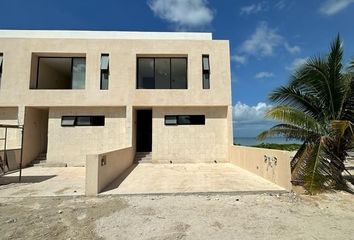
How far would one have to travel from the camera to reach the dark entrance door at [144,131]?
14688mm

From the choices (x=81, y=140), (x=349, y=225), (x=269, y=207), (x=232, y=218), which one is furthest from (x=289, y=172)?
(x=81, y=140)

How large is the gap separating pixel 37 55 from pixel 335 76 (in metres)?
14.9

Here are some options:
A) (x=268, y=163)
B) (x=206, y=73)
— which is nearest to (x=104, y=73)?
(x=206, y=73)

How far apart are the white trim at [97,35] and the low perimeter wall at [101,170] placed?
8.49 meters

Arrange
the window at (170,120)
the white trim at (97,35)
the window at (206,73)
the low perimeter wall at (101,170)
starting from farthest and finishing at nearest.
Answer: the white trim at (97,35), the window at (206,73), the window at (170,120), the low perimeter wall at (101,170)

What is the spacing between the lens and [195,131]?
13.9m

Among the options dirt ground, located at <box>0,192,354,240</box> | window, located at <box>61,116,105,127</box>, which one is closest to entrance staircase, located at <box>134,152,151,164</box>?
window, located at <box>61,116,105,127</box>

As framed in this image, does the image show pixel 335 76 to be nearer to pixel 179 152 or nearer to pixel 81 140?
pixel 179 152

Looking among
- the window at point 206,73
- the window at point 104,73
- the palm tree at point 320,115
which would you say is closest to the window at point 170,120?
the window at point 206,73

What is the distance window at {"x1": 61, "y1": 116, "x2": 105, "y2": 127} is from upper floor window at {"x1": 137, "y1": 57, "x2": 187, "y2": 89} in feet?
9.80

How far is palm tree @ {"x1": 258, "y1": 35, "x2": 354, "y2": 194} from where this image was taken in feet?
22.6

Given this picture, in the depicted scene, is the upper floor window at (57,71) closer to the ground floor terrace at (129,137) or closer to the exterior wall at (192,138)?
the ground floor terrace at (129,137)

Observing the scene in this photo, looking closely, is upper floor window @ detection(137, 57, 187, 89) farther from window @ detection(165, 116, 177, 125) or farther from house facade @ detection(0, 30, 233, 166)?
window @ detection(165, 116, 177, 125)

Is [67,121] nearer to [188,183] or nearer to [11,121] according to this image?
[11,121]
